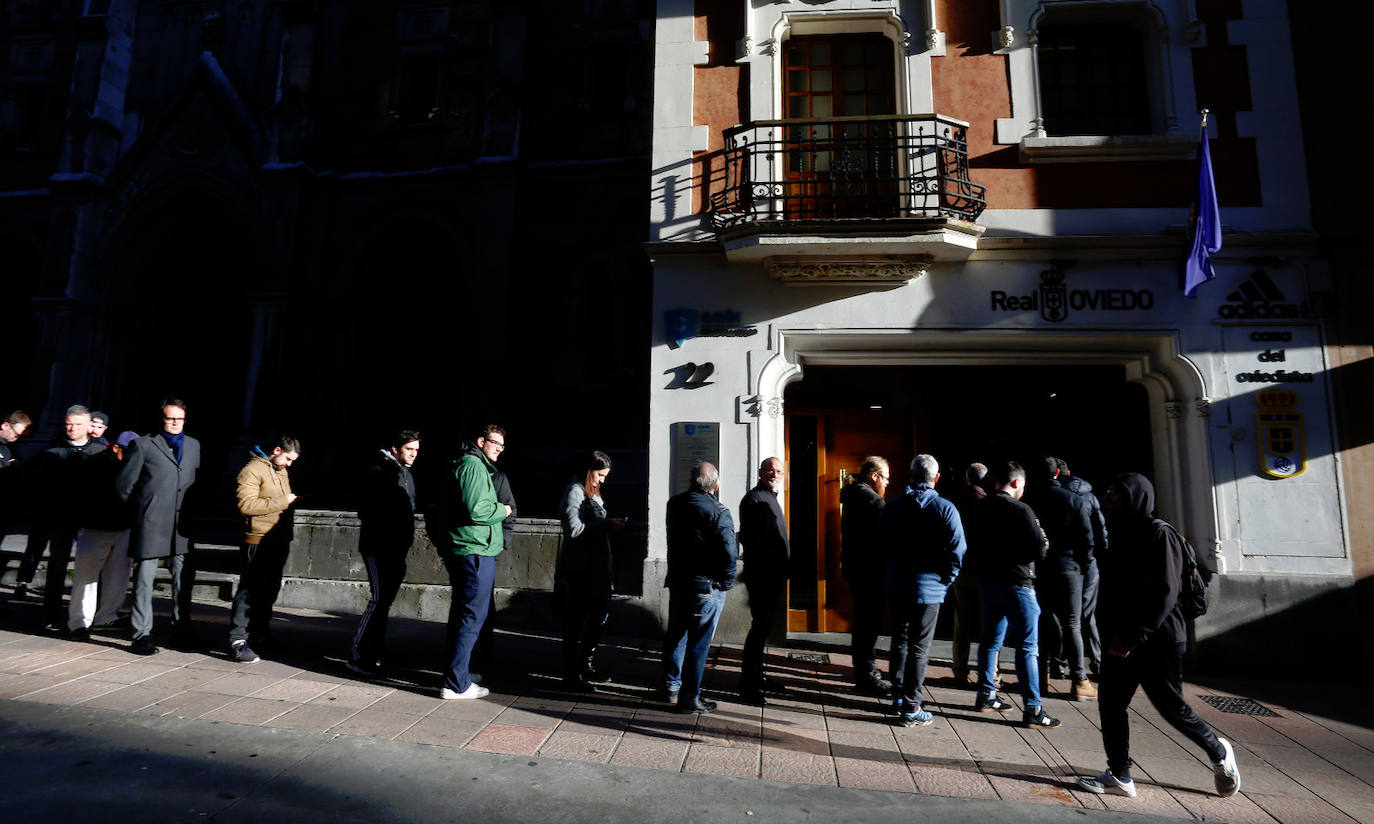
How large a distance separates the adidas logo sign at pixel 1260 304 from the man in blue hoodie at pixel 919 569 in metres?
4.71

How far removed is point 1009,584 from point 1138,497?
147cm

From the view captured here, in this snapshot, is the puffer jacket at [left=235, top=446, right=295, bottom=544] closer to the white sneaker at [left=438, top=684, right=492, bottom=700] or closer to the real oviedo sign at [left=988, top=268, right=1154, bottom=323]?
the white sneaker at [left=438, top=684, right=492, bottom=700]

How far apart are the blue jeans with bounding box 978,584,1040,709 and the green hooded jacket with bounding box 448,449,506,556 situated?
3842 mm

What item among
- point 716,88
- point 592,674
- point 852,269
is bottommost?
point 592,674

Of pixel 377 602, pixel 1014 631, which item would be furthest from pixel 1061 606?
pixel 377 602

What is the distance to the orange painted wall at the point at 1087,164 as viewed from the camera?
761cm

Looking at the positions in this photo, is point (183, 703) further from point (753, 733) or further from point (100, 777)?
point (753, 733)

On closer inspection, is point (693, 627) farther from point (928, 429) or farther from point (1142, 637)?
point (928, 429)

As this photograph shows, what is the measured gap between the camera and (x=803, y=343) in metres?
7.85

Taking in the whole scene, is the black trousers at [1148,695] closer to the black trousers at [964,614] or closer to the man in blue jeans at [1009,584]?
the man in blue jeans at [1009,584]

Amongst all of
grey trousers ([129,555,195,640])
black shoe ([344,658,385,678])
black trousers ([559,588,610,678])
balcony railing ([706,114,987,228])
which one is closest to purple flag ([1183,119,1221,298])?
balcony railing ([706,114,987,228])

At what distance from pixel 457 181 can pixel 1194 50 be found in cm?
1225

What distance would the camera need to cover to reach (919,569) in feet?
16.6

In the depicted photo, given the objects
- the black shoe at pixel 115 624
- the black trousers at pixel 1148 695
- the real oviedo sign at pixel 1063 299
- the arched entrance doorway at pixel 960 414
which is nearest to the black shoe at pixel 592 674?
the arched entrance doorway at pixel 960 414
